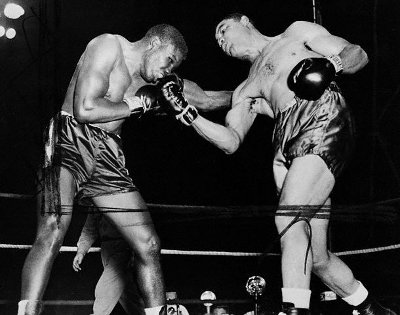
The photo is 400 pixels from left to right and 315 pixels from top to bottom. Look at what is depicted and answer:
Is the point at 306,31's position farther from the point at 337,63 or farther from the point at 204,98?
the point at 204,98

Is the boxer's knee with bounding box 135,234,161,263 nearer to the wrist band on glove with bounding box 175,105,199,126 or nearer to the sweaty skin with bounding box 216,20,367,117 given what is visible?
the wrist band on glove with bounding box 175,105,199,126

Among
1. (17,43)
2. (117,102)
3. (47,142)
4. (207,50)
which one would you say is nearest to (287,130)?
(117,102)

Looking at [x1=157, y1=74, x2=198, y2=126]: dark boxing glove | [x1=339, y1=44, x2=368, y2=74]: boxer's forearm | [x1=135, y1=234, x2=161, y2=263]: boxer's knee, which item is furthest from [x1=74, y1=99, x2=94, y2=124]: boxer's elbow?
[x1=339, y1=44, x2=368, y2=74]: boxer's forearm

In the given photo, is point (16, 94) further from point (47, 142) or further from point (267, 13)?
point (267, 13)

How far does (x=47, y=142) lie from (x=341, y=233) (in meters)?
1.68

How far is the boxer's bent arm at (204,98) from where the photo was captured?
3002 mm

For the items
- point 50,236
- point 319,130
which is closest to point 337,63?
point 319,130

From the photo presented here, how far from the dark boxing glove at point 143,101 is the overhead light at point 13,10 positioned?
29.0 inches

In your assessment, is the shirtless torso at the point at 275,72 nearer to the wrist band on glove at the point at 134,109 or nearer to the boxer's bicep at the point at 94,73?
the wrist band on glove at the point at 134,109

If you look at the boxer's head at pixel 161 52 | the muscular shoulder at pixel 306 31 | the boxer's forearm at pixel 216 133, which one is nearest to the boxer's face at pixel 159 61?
the boxer's head at pixel 161 52

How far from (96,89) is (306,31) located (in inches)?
36.6

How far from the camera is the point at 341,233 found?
3.29m

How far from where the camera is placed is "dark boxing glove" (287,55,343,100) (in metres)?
2.20

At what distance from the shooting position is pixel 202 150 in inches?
138
